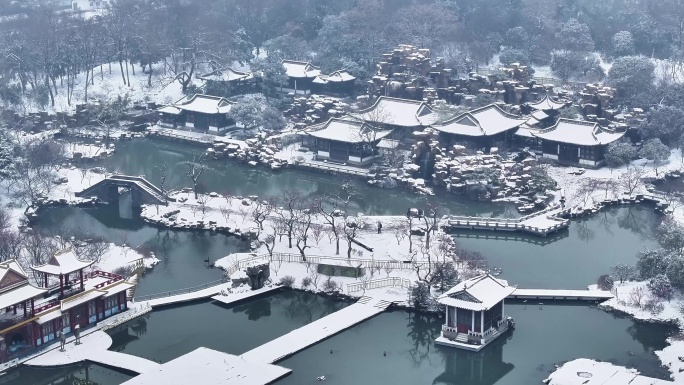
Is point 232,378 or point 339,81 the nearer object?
point 232,378

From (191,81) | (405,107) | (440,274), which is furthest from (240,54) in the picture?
(440,274)

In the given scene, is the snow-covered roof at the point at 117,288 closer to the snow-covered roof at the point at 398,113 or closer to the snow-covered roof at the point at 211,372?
the snow-covered roof at the point at 211,372

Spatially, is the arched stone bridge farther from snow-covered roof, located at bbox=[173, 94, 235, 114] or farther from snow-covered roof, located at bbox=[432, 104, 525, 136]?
snow-covered roof, located at bbox=[432, 104, 525, 136]

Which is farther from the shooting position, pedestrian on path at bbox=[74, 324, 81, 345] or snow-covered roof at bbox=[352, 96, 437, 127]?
snow-covered roof at bbox=[352, 96, 437, 127]

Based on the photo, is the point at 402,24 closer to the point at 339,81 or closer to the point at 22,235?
the point at 339,81

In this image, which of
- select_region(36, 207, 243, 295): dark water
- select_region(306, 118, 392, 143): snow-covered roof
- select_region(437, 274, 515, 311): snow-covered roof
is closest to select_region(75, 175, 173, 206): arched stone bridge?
select_region(36, 207, 243, 295): dark water
